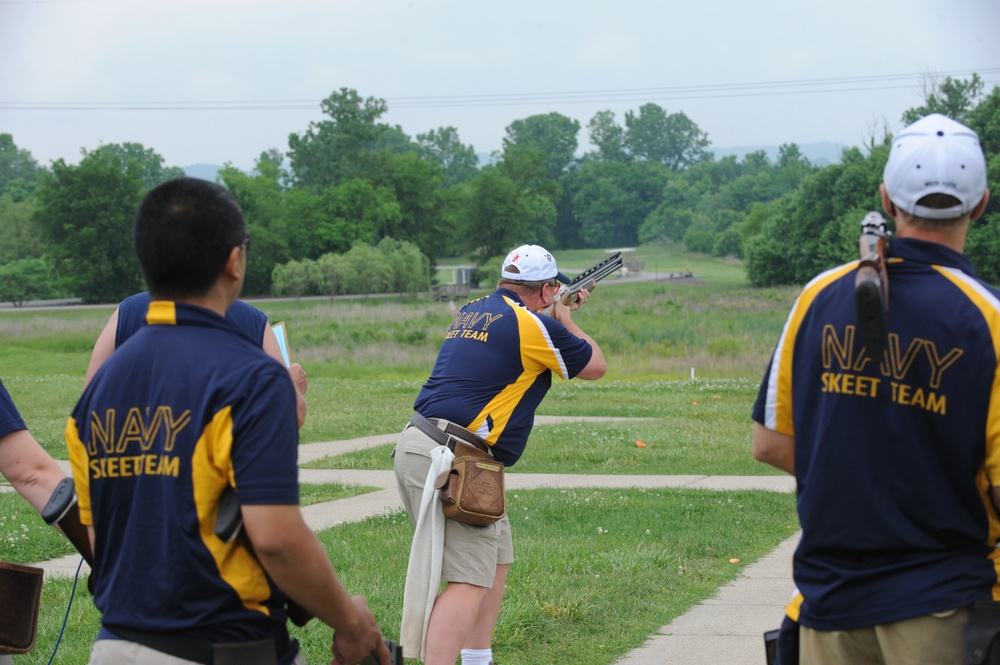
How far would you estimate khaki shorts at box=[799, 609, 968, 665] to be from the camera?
259 centimetres

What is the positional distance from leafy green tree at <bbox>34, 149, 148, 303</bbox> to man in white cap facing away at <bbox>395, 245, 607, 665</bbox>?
7018cm

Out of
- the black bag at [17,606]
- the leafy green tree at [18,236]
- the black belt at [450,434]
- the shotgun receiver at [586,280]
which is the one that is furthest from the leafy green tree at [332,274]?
the black bag at [17,606]

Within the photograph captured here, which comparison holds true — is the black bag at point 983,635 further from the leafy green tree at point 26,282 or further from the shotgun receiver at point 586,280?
the leafy green tree at point 26,282

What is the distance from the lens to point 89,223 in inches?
2859

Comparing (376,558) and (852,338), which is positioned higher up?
(852,338)

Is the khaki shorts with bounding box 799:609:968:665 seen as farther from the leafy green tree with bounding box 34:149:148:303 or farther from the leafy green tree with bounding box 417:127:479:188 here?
the leafy green tree with bounding box 417:127:479:188

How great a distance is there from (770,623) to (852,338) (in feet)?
12.4

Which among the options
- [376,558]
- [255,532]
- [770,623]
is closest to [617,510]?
[376,558]

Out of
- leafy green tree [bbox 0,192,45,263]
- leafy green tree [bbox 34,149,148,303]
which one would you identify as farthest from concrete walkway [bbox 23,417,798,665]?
leafy green tree [bbox 0,192,45,263]

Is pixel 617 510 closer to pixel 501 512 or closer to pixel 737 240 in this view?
pixel 501 512

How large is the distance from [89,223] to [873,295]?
75.5 meters

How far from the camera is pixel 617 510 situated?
893cm

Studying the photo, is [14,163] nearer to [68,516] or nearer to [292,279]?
[292,279]

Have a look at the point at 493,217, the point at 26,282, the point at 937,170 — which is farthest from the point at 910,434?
the point at 493,217
